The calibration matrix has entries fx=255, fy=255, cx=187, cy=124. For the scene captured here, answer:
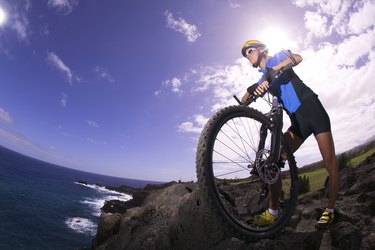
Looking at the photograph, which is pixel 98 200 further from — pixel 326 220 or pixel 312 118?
pixel 312 118

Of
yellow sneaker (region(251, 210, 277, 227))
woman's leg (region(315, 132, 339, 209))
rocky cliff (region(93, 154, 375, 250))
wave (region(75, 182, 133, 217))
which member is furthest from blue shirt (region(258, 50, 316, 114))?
wave (region(75, 182, 133, 217))

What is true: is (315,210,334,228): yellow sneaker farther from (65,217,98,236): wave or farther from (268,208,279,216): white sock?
(65,217,98,236): wave

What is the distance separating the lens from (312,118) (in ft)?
15.1

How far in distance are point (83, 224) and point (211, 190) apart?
6969cm

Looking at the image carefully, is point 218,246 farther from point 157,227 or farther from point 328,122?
point 328,122

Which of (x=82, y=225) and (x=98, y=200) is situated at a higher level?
(x=82, y=225)

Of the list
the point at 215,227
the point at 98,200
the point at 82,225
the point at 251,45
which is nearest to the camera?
the point at 251,45

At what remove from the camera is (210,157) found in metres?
3.59

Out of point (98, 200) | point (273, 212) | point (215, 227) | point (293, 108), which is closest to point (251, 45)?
point (293, 108)

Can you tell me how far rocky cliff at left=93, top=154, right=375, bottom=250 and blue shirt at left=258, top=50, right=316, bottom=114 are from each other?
2308 mm

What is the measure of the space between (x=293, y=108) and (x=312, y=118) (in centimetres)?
41

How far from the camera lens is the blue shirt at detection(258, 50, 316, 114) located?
15.7 feet

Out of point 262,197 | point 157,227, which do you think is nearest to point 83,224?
point 157,227

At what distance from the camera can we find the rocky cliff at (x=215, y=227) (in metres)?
4.56
